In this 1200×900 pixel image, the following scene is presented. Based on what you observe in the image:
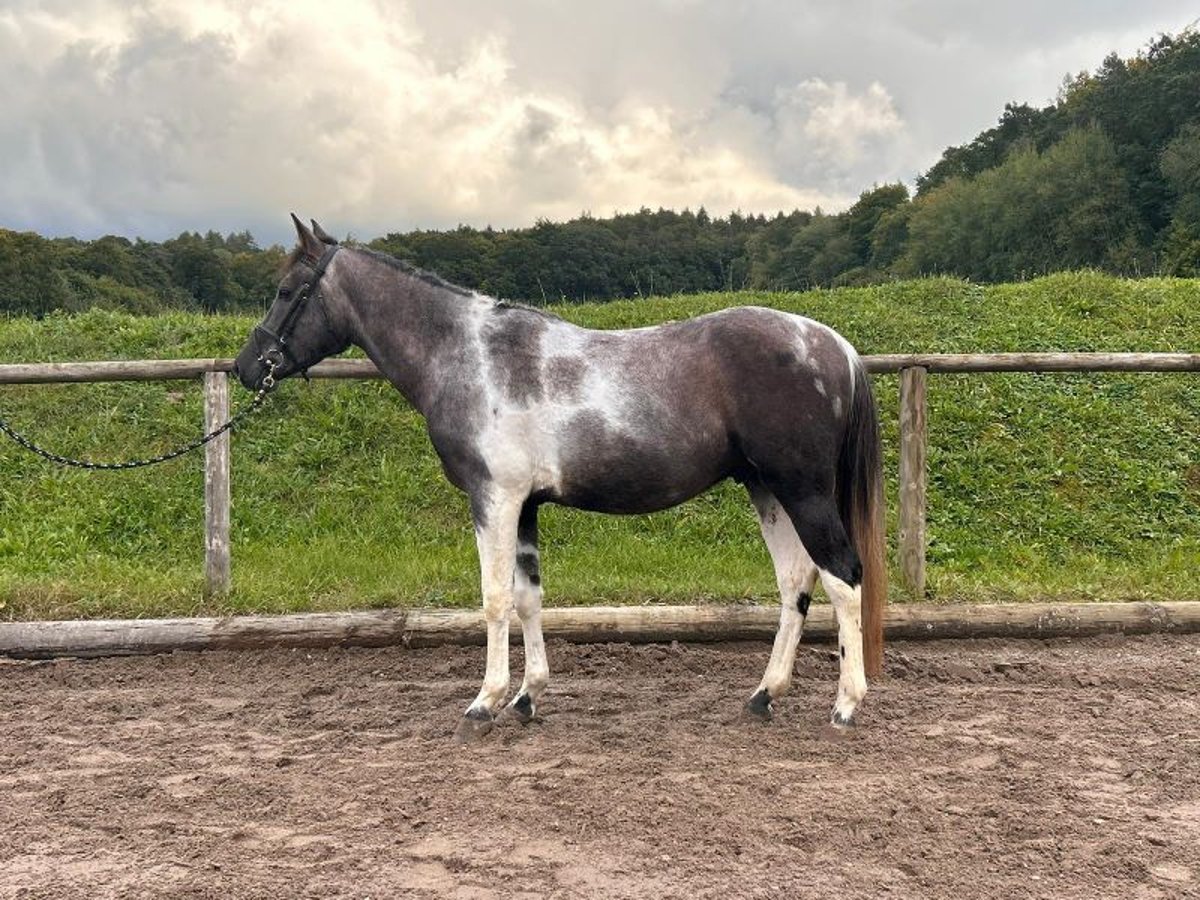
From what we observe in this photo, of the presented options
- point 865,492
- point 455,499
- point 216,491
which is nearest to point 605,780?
point 865,492

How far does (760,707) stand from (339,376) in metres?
3.17

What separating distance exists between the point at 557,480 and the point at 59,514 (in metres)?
5.45

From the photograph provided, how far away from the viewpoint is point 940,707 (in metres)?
4.33

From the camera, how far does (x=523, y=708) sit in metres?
4.23

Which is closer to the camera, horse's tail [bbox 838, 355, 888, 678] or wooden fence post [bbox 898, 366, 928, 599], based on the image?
horse's tail [bbox 838, 355, 888, 678]

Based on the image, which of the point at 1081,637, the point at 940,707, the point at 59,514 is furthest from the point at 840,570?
the point at 59,514

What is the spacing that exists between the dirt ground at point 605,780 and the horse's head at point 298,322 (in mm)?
1557

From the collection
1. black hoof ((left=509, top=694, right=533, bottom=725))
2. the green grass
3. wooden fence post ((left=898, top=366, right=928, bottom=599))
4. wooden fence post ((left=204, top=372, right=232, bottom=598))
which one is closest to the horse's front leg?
black hoof ((left=509, top=694, right=533, bottom=725))

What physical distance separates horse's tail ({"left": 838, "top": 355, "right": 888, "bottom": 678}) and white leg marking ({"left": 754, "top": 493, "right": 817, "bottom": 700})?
237 mm

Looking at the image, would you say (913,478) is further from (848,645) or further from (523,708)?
(523,708)

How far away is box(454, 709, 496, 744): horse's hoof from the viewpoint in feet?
13.1

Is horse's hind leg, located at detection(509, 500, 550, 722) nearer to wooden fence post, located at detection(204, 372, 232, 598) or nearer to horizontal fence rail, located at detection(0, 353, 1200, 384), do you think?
horizontal fence rail, located at detection(0, 353, 1200, 384)

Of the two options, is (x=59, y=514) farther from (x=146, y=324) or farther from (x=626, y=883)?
(x=626, y=883)

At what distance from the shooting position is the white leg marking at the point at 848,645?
3986mm
